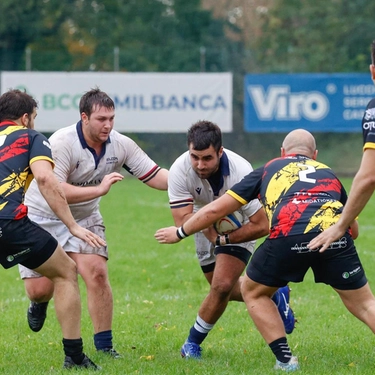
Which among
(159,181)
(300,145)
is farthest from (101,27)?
(300,145)

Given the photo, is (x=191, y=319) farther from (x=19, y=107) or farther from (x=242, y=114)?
(x=242, y=114)

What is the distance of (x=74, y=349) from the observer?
19.7 feet

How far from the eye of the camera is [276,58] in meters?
32.1

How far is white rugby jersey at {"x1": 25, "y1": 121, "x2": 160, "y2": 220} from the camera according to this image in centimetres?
684

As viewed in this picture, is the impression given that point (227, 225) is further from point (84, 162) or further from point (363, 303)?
point (363, 303)

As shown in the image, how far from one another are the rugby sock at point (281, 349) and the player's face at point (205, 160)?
56.6 inches

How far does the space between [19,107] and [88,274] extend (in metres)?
1.50

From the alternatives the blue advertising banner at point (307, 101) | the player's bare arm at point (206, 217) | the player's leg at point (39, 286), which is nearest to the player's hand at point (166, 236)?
the player's bare arm at point (206, 217)

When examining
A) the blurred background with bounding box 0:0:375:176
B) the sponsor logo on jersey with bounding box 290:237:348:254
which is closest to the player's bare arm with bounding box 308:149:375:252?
the sponsor logo on jersey with bounding box 290:237:348:254

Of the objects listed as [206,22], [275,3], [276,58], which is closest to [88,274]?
[276,58]

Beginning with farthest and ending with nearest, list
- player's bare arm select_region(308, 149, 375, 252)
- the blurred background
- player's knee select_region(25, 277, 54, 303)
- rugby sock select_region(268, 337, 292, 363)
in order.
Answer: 1. the blurred background
2. player's knee select_region(25, 277, 54, 303)
3. rugby sock select_region(268, 337, 292, 363)
4. player's bare arm select_region(308, 149, 375, 252)

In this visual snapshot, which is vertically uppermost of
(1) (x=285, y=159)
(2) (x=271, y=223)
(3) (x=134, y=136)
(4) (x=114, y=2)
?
(4) (x=114, y=2)

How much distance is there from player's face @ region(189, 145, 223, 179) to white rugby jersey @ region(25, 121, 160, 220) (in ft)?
2.80

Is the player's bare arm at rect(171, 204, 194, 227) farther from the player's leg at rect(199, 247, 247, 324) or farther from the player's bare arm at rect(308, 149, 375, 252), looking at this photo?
the player's bare arm at rect(308, 149, 375, 252)
